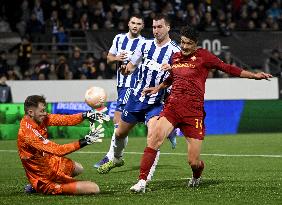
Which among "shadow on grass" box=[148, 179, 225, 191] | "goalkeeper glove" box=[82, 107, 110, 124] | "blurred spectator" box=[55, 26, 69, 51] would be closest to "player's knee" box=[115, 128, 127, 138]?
"shadow on grass" box=[148, 179, 225, 191]

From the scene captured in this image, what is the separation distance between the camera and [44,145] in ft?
34.2

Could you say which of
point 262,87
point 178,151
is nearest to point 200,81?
point 178,151

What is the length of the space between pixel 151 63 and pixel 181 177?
6.36 ft

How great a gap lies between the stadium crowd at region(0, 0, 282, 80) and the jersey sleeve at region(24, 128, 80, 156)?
52.4 feet

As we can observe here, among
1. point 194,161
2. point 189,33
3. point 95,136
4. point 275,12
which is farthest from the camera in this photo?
point 275,12

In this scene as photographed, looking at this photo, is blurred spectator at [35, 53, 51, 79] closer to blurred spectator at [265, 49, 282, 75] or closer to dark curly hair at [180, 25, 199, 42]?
blurred spectator at [265, 49, 282, 75]

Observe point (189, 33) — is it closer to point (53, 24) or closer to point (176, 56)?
point (176, 56)

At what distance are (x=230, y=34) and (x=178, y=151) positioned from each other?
33.0ft

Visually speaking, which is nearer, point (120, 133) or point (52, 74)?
point (120, 133)

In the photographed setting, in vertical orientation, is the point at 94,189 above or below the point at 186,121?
below

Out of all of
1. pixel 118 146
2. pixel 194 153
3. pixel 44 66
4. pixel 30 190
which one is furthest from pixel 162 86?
pixel 44 66

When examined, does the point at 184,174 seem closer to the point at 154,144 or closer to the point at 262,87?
the point at 154,144

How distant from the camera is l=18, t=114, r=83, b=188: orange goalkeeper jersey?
34.3 ft

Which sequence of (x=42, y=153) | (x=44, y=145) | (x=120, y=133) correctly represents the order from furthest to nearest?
(x=120, y=133) → (x=42, y=153) → (x=44, y=145)
